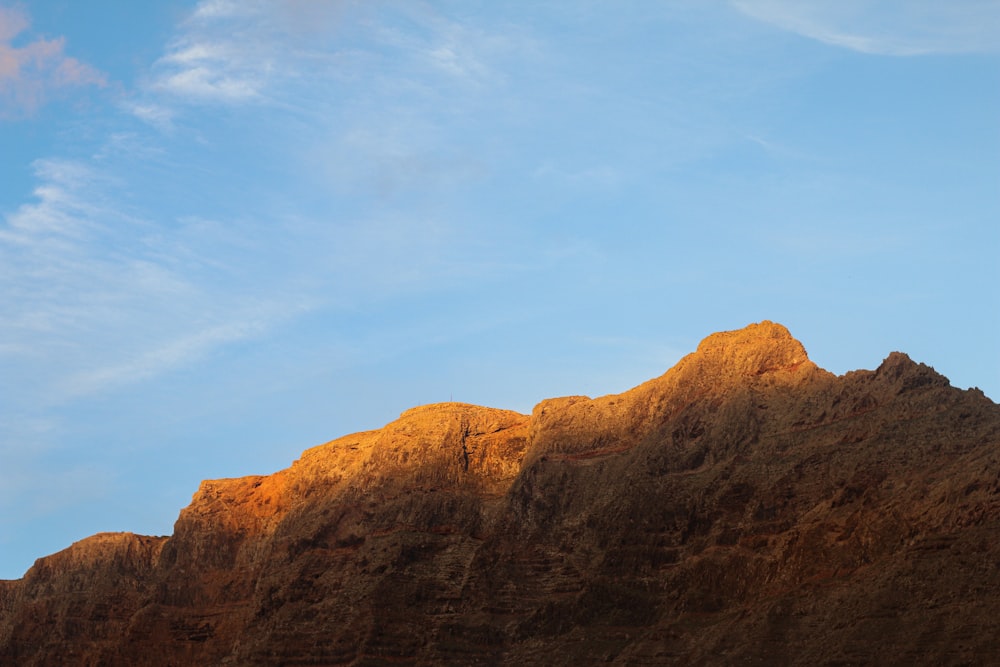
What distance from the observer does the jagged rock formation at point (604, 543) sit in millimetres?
106375

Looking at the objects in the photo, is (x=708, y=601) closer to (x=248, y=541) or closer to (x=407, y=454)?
(x=407, y=454)

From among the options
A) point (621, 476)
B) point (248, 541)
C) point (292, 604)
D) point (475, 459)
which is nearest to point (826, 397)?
point (621, 476)

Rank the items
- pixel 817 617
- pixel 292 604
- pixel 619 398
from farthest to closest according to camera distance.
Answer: pixel 619 398 → pixel 292 604 → pixel 817 617

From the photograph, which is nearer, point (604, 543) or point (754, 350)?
point (604, 543)

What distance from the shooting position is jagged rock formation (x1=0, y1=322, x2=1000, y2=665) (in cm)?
10638

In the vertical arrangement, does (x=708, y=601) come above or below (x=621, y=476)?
below

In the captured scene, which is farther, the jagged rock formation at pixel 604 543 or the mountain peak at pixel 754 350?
the mountain peak at pixel 754 350

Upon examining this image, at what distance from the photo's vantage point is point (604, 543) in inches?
5108

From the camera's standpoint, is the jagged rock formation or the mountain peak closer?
the jagged rock formation

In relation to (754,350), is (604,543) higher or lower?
lower

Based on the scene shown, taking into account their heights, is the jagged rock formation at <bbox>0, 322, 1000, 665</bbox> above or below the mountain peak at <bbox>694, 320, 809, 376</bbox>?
below

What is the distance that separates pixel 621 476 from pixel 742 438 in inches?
453

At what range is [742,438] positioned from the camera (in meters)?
130

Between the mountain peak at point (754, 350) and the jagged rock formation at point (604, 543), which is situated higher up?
the mountain peak at point (754, 350)
